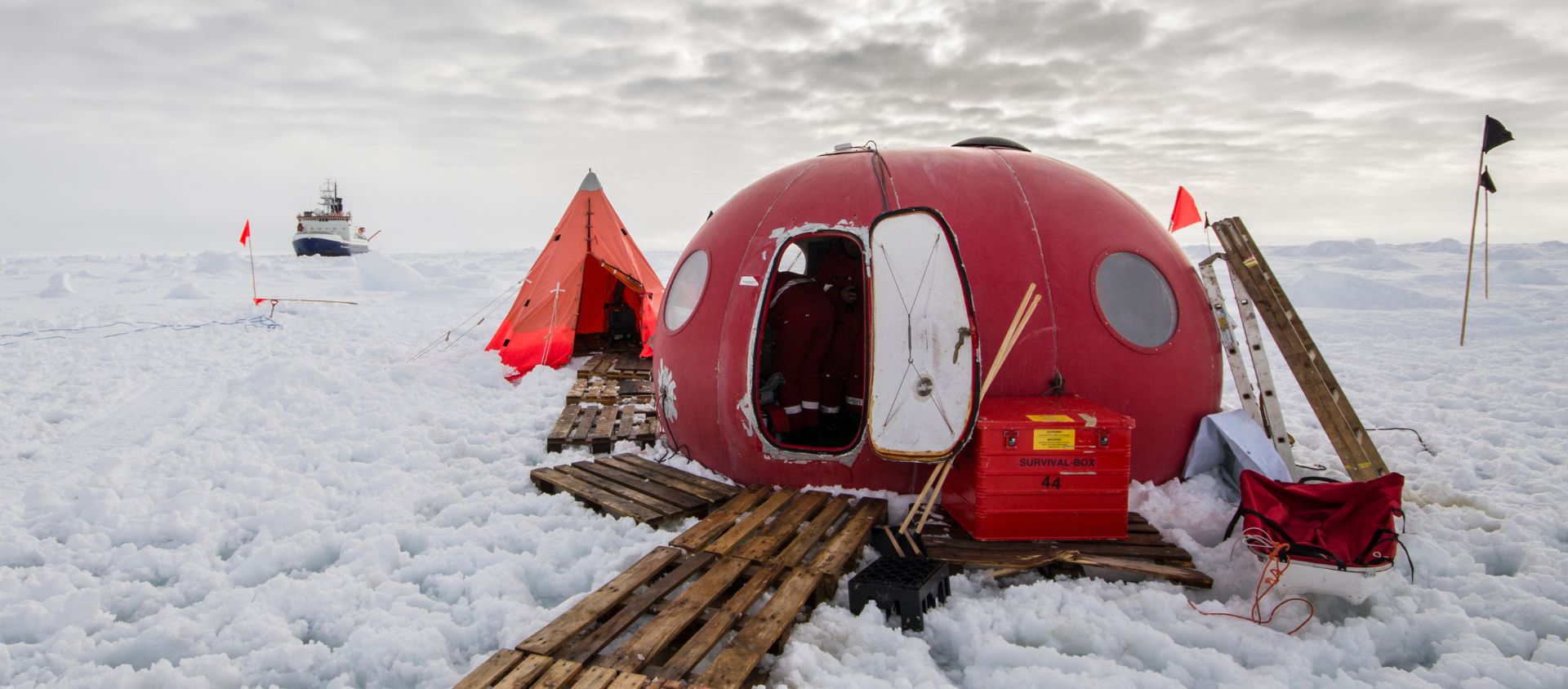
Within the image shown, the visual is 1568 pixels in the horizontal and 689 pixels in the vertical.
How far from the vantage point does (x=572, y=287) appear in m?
10.5

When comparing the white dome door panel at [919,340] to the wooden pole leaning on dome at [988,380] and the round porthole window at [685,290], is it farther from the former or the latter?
the round porthole window at [685,290]

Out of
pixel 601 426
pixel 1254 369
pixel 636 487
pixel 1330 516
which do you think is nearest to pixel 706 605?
pixel 636 487

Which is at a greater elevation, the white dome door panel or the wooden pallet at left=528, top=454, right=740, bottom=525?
the white dome door panel

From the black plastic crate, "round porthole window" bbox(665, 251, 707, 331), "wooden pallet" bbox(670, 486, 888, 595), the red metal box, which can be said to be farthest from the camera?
"round porthole window" bbox(665, 251, 707, 331)

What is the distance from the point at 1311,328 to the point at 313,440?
59.7 ft

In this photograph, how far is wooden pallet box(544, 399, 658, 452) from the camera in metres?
6.29

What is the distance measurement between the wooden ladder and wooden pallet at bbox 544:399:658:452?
485 cm

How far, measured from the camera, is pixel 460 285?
89.2 feet

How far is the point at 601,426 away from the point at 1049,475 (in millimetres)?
4084

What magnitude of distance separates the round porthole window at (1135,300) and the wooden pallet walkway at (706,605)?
76.0 inches

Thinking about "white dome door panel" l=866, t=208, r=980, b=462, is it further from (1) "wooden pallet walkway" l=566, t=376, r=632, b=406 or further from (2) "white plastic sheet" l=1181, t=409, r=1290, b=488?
(1) "wooden pallet walkway" l=566, t=376, r=632, b=406

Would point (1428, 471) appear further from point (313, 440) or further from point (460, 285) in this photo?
point (460, 285)

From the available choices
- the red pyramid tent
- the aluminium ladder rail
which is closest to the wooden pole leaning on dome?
the aluminium ladder rail

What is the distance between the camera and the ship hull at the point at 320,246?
5078 centimetres
